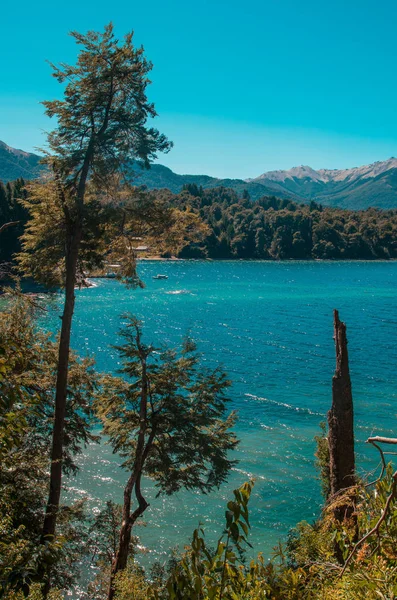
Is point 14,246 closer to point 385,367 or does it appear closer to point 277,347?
point 277,347

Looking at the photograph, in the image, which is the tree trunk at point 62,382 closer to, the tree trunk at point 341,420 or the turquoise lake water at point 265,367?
the tree trunk at point 341,420

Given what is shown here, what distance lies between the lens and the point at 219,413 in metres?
16.5

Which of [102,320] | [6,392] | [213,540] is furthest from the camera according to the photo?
[102,320]

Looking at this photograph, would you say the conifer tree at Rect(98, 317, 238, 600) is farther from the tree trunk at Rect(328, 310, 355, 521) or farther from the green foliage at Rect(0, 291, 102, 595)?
the tree trunk at Rect(328, 310, 355, 521)

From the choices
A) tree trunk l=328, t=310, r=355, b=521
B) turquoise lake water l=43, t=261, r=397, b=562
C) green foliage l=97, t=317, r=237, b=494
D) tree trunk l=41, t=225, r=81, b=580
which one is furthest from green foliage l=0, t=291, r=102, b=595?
turquoise lake water l=43, t=261, r=397, b=562

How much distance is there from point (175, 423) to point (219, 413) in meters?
1.84

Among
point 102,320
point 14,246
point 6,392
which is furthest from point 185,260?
point 6,392

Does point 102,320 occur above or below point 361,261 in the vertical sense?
below

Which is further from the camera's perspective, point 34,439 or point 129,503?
point 34,439

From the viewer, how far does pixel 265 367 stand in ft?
163

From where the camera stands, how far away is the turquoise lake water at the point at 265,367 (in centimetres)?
2569

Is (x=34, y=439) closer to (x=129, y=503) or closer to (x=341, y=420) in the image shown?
(x=129, y=503)

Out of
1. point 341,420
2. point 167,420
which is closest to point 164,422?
point 167,420

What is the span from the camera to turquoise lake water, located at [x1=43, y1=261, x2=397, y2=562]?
2569cm
